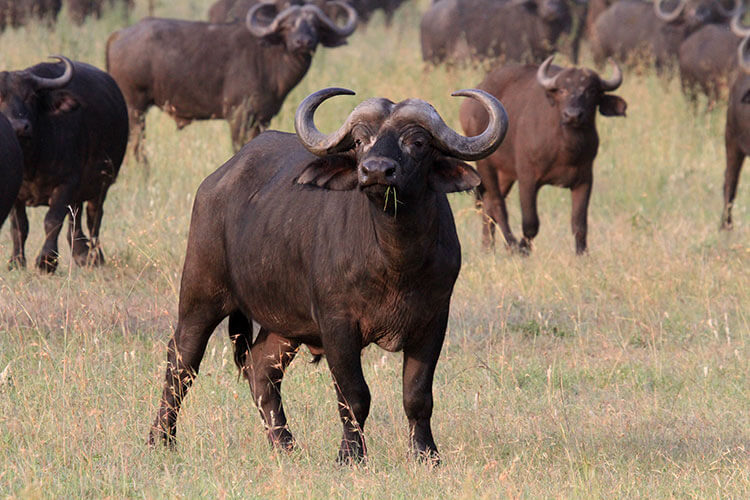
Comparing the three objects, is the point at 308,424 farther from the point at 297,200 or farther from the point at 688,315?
the point at 688,315

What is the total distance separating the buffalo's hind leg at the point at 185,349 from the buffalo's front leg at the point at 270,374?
0.24 m

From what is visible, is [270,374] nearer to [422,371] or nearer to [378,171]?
[422,371]

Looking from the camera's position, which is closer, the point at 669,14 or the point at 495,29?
the point at 495,29

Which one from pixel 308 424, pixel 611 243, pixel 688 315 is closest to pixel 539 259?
pixel 611 243

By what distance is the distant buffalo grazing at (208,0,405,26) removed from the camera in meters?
20.0

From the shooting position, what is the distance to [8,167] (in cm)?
691

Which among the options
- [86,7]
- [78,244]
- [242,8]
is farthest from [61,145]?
[86,7]

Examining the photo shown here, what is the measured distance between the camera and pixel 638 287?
786 cm

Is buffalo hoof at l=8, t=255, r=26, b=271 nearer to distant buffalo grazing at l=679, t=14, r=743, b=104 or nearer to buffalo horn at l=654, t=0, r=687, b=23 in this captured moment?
distant buffalo grazing at l=679, t=14, r=743, b=104

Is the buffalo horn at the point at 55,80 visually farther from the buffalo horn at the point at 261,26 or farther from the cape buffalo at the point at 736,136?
the cape buffalo at the point at 736,136

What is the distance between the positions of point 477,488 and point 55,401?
1939mm

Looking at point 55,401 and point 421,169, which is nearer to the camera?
point 421,169

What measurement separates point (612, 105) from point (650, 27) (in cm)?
1188

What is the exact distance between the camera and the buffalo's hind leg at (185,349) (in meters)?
5.25
